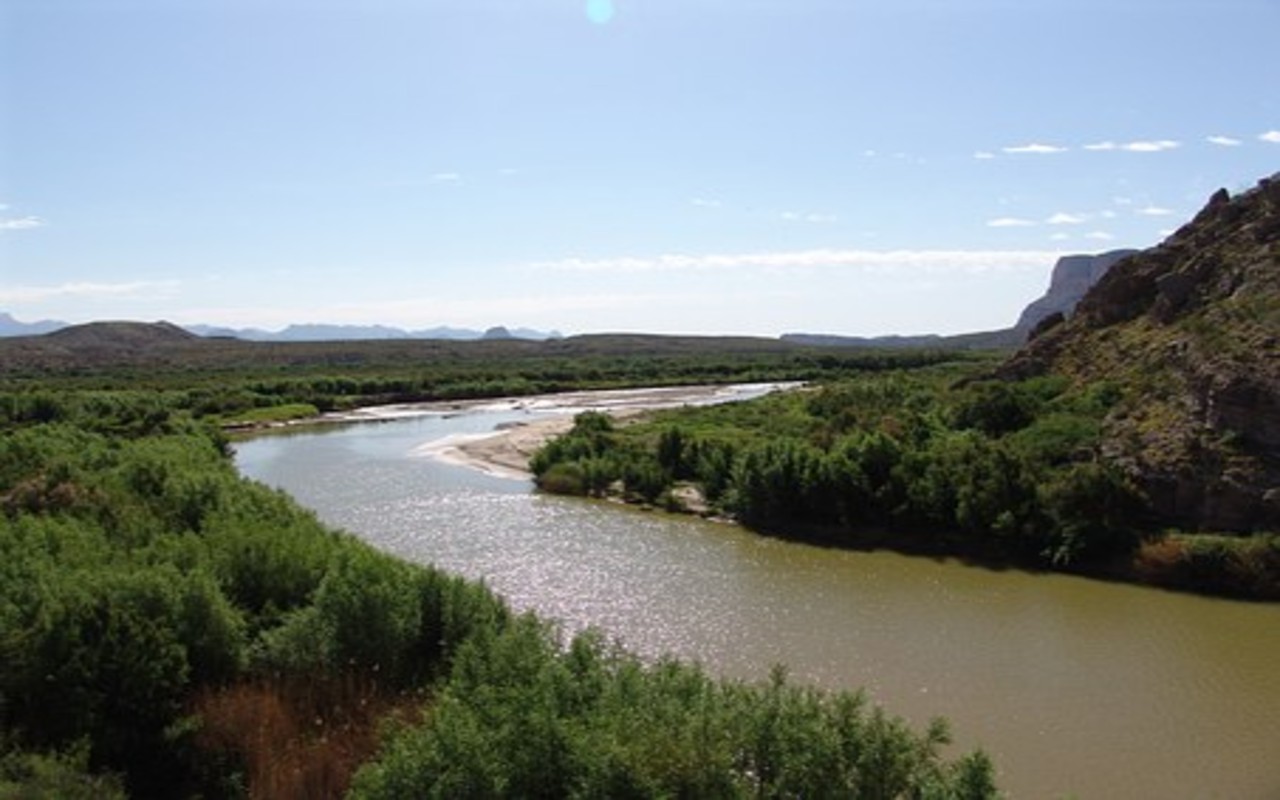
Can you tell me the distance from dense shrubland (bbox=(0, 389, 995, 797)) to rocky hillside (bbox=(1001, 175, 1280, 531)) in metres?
17.7

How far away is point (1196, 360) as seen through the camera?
35844mm

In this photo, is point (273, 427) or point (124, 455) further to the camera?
point (273, 427)

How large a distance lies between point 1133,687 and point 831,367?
123 meters

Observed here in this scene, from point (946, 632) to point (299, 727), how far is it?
1687 centimetres

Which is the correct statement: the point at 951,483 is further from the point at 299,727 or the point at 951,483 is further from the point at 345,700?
the point at 299,727

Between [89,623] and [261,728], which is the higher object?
[89,623]

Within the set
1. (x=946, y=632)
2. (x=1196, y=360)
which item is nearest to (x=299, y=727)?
(x=946, y=632)

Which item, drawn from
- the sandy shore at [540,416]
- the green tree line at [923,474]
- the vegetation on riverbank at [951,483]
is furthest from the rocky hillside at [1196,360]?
the sandy shore at [540,416]

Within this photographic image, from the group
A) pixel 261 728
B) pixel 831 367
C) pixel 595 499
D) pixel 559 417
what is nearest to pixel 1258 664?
pixel 261 728

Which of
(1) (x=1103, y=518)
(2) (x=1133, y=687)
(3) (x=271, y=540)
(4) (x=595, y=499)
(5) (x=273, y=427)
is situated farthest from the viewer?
(5) (x=273, y=427)

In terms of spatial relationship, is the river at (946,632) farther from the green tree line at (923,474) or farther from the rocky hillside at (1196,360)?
Answer: the rocky hillside at (1196,360)

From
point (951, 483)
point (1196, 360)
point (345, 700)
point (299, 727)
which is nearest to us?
point (299, 727)

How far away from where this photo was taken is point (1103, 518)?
32.1 meters

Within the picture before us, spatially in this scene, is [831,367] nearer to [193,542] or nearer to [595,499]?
[595,499]
